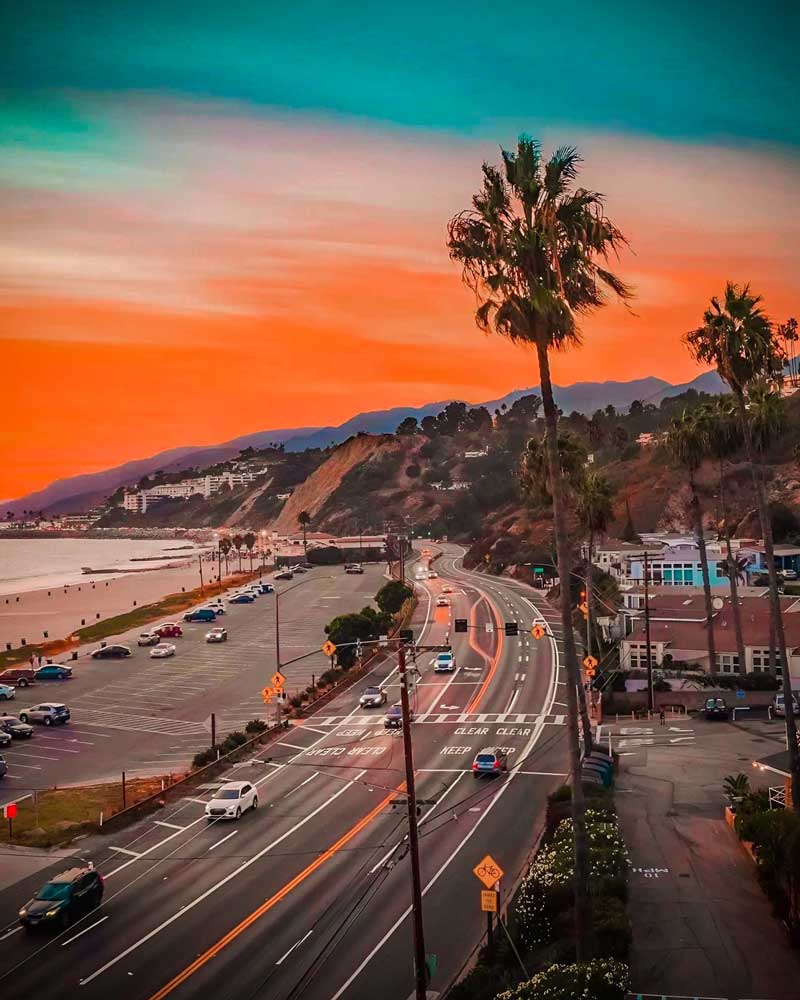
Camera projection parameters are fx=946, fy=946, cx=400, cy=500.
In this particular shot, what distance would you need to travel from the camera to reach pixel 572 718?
2355 cm

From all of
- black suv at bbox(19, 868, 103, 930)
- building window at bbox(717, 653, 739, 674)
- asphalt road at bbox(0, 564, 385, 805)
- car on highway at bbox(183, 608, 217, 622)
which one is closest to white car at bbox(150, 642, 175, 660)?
asphalt road at bbox(0, 564, 385, 805)

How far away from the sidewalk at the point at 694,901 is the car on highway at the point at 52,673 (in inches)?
2059

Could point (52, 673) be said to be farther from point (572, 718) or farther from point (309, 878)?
point (572, 718)

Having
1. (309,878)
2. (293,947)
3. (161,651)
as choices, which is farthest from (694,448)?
(161,651)

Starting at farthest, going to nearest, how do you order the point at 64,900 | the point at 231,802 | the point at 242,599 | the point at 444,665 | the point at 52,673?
the point at 242,599 < the point at 52,673 < the point at 444,665 < the point at 231,802 < the point at 64,900

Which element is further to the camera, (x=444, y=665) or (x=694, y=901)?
(x=444, y=665)

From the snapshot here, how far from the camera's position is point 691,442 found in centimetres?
6272

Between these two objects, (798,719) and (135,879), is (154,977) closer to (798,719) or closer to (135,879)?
(135,879)

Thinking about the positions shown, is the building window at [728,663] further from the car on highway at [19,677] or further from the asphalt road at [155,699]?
the car on highway at [19,677]

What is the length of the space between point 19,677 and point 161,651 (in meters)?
14.5

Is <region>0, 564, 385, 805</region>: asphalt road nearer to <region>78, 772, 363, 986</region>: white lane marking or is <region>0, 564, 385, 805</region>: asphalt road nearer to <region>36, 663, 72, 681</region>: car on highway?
<region>36, 663, 72, 681</region>: car on highway

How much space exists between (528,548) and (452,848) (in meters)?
119

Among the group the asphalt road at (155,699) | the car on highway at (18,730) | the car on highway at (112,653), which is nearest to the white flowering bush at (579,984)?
the asphalt road at (155,699)

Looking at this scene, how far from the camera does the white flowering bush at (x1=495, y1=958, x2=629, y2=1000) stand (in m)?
17.7
